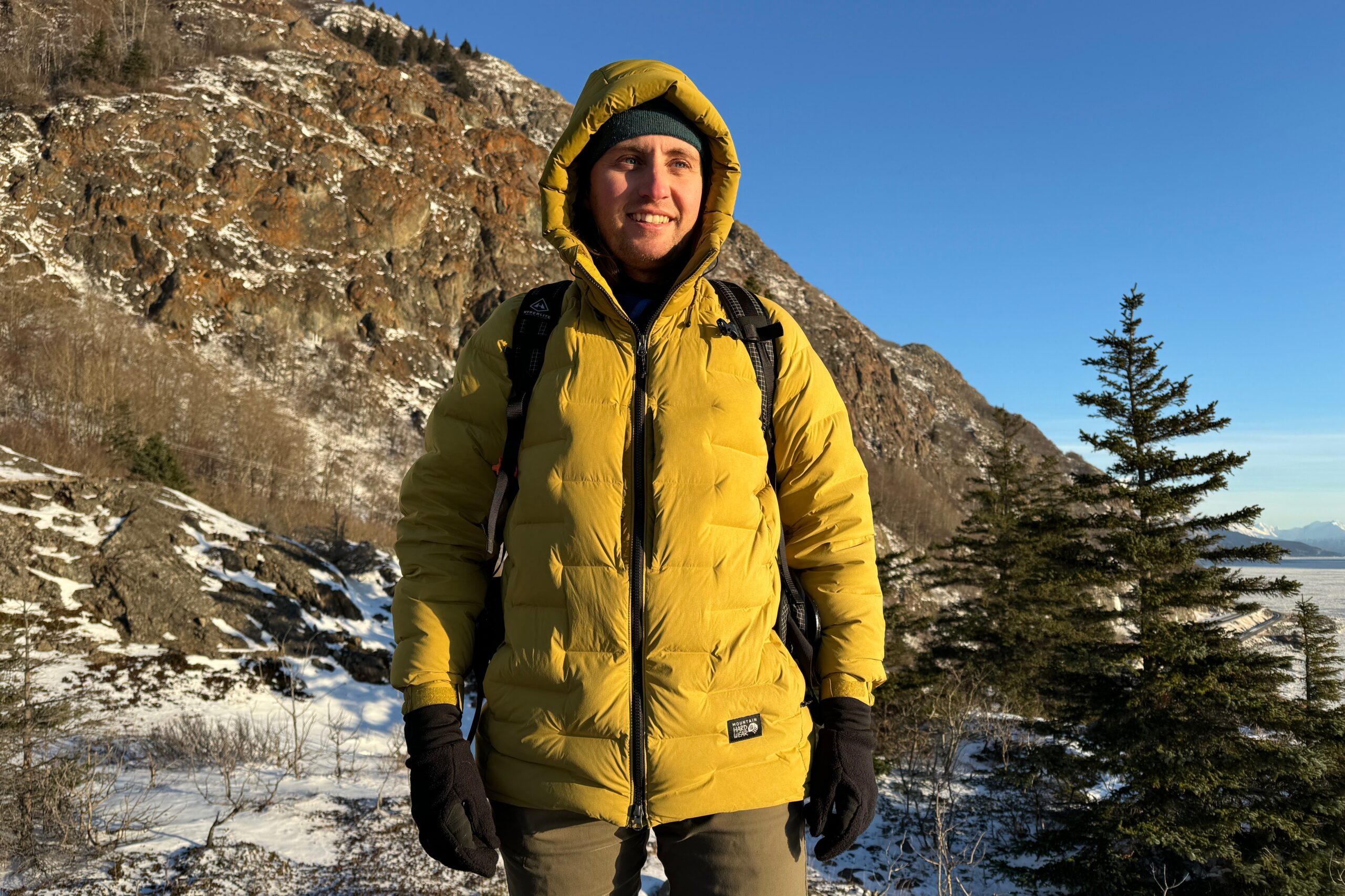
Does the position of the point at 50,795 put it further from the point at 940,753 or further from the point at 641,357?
the point at 940,753

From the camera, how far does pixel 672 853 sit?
1507 millimetres

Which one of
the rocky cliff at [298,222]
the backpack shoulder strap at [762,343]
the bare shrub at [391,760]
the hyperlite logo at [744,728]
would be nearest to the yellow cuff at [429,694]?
the hyperlite logo at [744,728]

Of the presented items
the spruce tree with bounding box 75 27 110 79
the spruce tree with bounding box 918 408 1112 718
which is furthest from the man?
the spruce tree with bounding box 75 27 110 79

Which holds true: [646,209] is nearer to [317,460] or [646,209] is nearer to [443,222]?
[317,460]

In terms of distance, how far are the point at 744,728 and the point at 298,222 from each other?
50.4 metres

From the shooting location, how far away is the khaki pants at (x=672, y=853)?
1.43m

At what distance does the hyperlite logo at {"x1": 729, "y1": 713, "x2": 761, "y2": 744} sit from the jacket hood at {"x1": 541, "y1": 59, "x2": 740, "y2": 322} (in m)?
0.93

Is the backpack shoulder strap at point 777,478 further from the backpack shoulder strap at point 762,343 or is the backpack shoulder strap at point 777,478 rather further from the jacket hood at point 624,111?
the jacket hood at point 624,111

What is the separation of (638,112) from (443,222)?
52.3 metres

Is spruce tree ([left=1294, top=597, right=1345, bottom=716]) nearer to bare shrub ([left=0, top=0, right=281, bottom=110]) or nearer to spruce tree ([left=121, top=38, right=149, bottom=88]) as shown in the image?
bare shrub ([left=0, top=0, right=281, bottom=110])

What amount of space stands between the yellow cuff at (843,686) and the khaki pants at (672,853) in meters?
0.27

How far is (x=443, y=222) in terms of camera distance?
4909 cm

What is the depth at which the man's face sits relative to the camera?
1689 mm

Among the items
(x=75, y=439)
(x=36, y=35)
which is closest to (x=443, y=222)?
(x=75, y=439)
